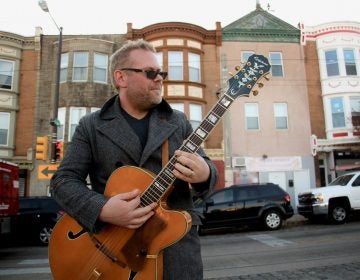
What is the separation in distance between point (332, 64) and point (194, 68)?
8988 mm

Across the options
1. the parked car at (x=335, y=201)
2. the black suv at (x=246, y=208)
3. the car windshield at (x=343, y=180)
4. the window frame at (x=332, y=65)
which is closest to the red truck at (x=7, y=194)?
the black suv at (x=246, y=208)

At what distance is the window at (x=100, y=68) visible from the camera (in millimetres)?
22719

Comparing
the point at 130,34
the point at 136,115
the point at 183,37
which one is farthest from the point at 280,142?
the point at 136,115

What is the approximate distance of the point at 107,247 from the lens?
211cm

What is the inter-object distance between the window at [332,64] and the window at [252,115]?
5.31 meters

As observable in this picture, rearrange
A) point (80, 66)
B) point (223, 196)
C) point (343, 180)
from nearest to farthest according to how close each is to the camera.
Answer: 1. point (223, 196)
2. point (343, 180)
3. point (80, 66)

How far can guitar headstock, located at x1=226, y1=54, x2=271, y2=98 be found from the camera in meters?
2.57

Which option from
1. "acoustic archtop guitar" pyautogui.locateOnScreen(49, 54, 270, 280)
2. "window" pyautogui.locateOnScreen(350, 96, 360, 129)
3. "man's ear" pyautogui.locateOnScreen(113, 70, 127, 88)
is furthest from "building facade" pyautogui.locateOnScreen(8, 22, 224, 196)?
"acoustic archtop guitar" pyautogui.locateOnScreen(49, 54, 270, 280)

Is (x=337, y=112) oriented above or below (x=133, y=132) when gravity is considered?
above

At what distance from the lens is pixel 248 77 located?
2.66 m

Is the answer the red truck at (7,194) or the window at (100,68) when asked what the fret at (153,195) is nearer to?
the red truck at (7,194)

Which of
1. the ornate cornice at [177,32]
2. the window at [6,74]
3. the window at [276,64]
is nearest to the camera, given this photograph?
the window at [6,74]

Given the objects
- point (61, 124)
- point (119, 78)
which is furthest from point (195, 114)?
point (119, 78)

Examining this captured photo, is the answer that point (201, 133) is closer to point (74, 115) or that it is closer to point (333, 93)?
point (74, 115)
